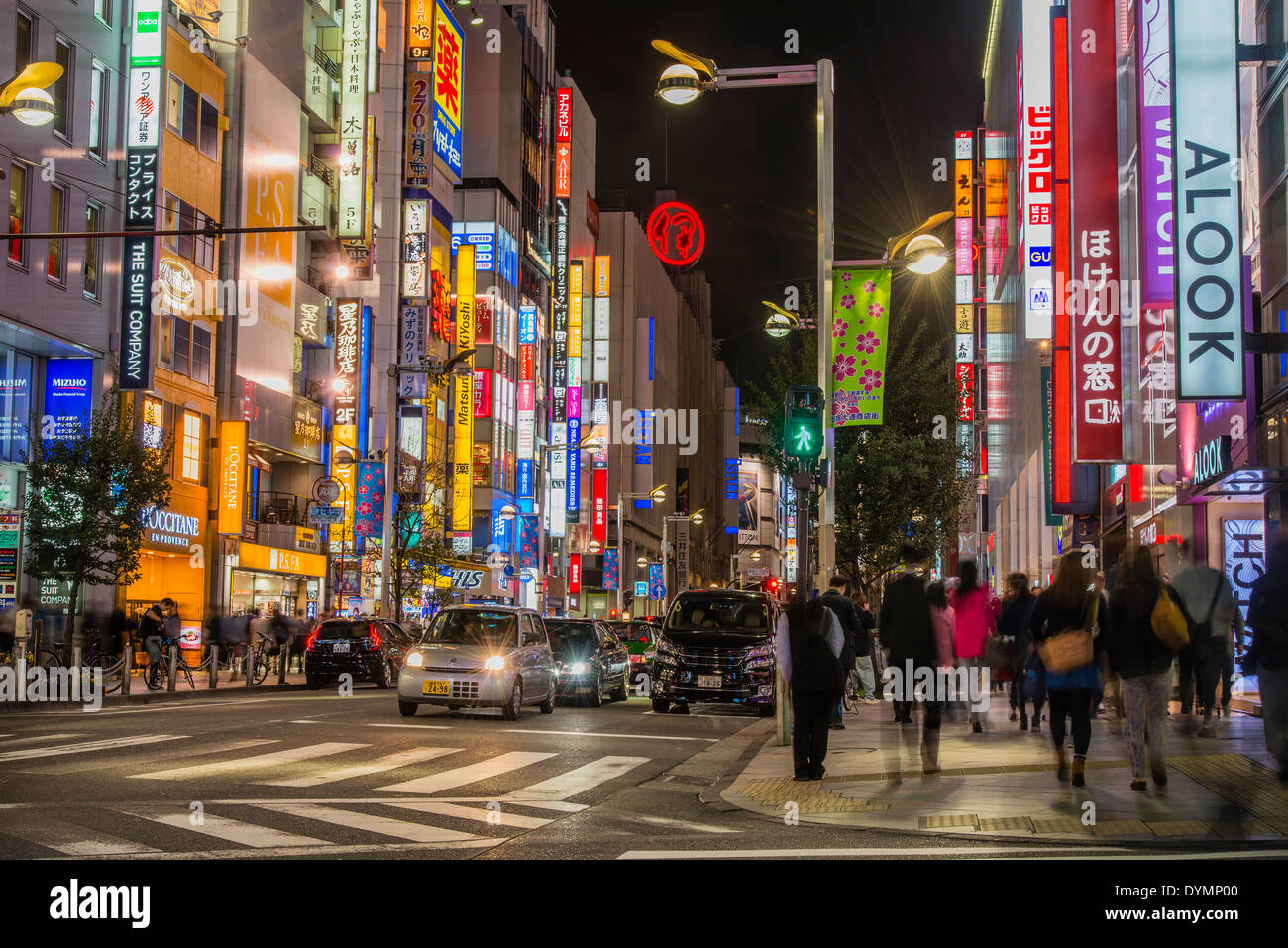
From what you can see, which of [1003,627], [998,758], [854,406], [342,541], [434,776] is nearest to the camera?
[434,776]

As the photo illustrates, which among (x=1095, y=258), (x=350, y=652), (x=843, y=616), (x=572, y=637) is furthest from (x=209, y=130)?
(x=843, y=616)

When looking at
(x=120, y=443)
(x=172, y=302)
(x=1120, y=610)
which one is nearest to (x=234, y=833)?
(x=1120, y=610)

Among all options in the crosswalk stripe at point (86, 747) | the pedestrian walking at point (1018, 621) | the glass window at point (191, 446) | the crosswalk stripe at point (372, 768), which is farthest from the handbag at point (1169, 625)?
the glass window at point (191, 446)

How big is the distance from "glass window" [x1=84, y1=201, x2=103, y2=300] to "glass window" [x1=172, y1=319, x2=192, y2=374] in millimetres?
Result: 4507

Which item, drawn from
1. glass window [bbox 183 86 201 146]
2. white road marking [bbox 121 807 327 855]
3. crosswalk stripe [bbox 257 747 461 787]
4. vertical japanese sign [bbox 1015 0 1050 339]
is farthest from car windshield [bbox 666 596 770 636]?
glass window [bbox 183 86 201 146]

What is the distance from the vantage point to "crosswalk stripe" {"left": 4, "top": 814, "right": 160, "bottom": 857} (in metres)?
7.94

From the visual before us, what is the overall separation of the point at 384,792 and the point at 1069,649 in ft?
18.0

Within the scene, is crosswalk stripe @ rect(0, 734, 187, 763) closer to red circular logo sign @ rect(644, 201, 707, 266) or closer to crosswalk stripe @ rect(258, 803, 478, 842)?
crosswalk stripe @ rect(258, 803, 478, 842)

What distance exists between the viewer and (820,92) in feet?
61.9

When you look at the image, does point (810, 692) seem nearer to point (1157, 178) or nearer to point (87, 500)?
point (1157, 178)

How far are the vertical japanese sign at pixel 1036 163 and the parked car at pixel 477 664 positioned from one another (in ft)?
68.8

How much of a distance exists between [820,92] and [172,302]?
980 inches
